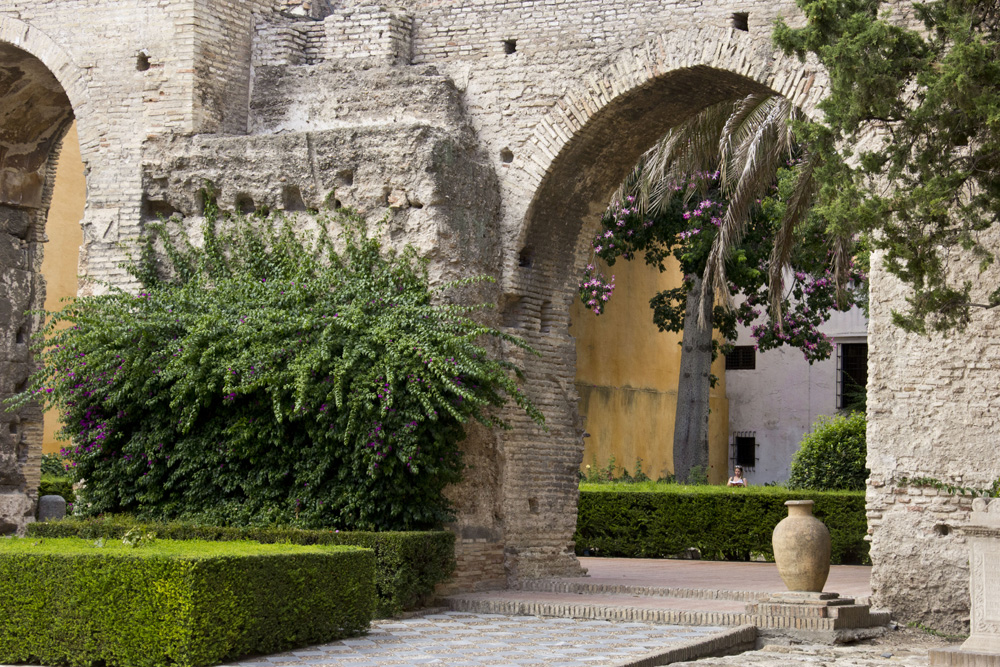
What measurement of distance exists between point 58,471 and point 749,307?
928 centimetres

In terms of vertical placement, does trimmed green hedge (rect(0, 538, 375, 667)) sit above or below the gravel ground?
above

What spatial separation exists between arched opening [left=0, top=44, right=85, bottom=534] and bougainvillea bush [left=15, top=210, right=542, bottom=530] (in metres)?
3.62

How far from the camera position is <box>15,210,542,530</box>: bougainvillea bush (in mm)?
9141

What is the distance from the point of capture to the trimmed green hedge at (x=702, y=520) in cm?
1402

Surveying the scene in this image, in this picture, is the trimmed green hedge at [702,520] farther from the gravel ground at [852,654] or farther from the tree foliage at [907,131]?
the tree foliage at [907,131]

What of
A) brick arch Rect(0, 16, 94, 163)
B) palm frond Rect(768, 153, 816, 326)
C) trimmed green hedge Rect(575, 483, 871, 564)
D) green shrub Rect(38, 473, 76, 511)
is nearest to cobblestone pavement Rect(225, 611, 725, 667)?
brick arch Rect(0, 16, 94, 163)

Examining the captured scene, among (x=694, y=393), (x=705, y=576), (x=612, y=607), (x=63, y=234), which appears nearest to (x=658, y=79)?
(x=612, y=607)

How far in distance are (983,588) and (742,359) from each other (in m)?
17.9

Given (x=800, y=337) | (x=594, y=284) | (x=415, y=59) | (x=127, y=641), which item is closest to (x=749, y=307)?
(x=800, y=337)

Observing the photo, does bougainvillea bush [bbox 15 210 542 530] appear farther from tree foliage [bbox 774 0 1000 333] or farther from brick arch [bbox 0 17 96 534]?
brick arch [bbox 0 17 96 534]

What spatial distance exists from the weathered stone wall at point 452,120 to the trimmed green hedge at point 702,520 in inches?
149

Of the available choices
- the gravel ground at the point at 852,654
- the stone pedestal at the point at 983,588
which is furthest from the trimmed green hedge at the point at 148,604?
the stone pedestal at the point at 983,588

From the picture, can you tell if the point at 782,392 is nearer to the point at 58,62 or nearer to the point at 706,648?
the point at 58,62

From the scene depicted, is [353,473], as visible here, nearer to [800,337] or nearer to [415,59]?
[415,59]
